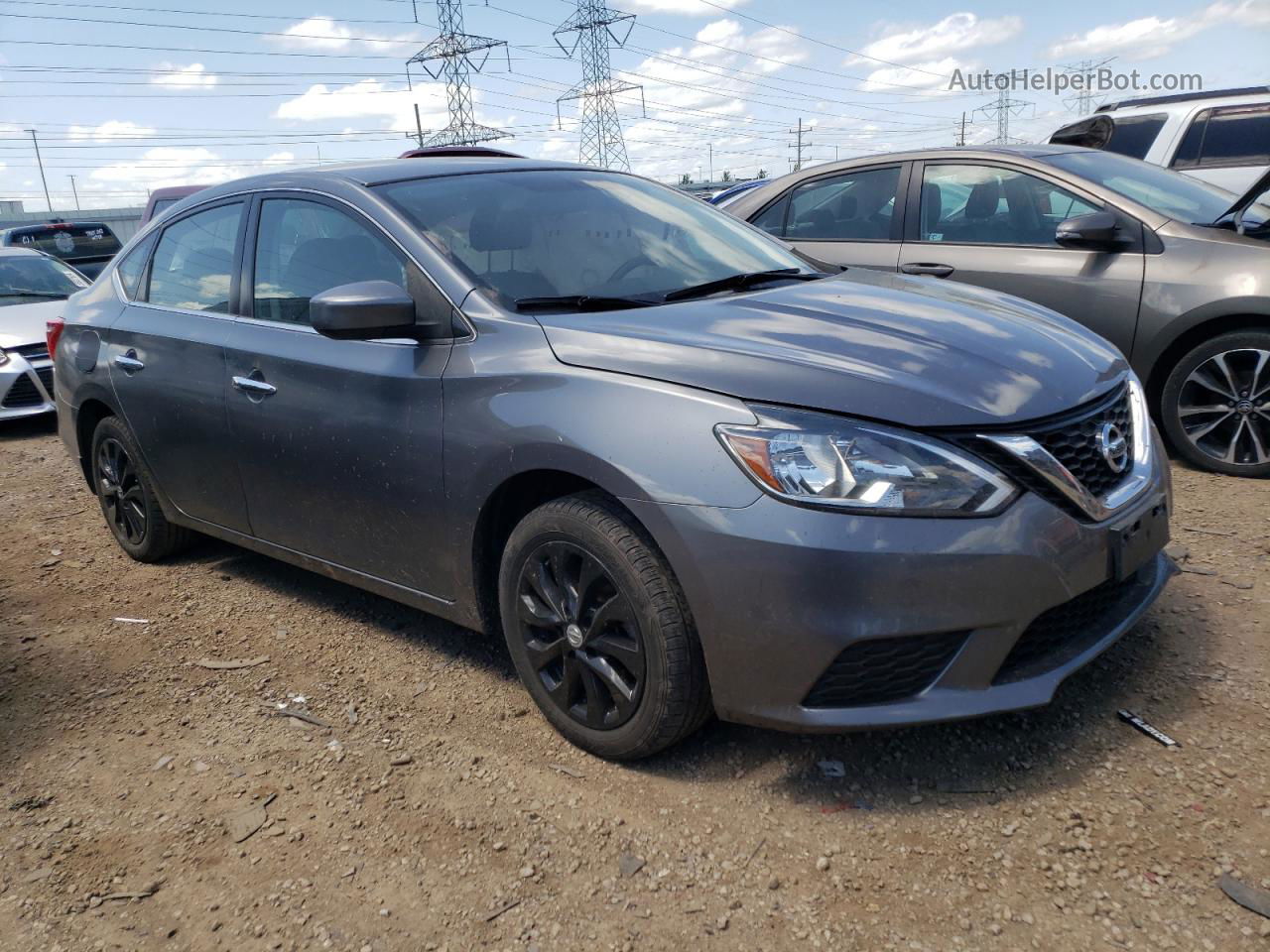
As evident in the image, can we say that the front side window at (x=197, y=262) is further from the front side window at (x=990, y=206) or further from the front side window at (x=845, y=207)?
the front side window at (x=990, y=206)

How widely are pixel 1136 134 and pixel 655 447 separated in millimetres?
8035

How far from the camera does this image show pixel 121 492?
4.62m

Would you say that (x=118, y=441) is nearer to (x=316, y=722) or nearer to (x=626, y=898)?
(x=316, y=722)

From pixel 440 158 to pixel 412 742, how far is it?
2117 mm

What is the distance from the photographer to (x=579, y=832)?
2514mm

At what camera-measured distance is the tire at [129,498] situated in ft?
14.4

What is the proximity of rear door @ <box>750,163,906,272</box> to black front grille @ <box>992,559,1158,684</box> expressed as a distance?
336 centimetres

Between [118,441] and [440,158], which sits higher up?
[440,158]

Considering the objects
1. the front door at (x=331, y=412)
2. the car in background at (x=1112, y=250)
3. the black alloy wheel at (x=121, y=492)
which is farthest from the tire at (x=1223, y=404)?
the black alloy wheel at (x=121, y=492)

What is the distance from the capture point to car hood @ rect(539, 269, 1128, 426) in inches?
94.0

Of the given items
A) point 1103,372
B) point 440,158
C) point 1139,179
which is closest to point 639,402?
point 1103,372

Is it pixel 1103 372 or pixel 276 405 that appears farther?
pixel 276 405

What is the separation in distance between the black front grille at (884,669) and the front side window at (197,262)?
2625 millimetres

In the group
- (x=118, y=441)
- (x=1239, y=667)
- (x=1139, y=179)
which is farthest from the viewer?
(x=1139, y=179)
